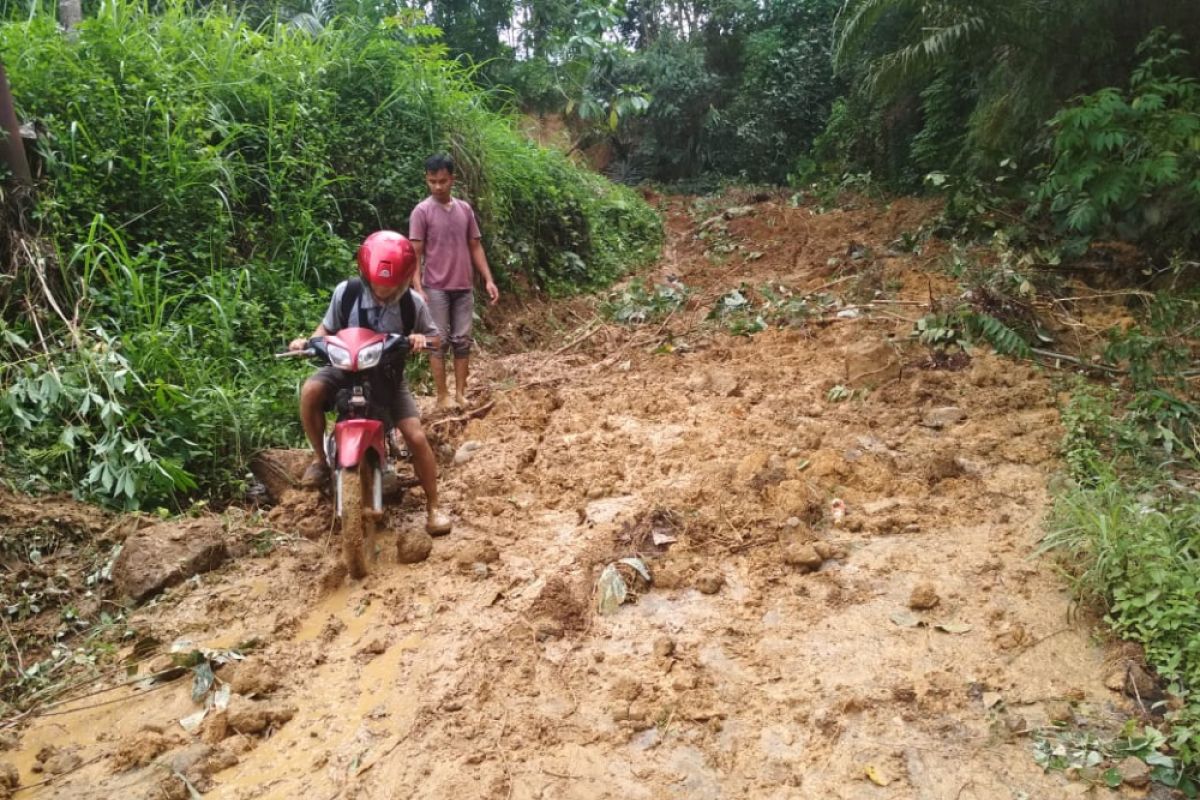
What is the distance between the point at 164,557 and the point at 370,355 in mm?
1225

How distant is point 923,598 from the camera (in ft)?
9.45

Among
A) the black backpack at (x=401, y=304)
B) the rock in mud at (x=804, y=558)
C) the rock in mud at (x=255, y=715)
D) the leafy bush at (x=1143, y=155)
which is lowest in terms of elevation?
the rock in mud at (x=255, y=715)

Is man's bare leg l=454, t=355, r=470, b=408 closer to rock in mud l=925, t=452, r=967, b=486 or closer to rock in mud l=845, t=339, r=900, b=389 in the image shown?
rock in mud l=845, t=339, r=900, b=389

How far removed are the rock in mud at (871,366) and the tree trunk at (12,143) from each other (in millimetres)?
5029

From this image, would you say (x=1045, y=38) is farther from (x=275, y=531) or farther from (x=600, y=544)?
(x=275, y=531)

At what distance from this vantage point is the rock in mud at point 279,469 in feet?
13.6

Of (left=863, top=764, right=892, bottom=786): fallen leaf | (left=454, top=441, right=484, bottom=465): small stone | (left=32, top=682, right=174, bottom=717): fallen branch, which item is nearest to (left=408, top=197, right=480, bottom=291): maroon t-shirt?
(left=454, top=441, right=484, bottom=465): small stone

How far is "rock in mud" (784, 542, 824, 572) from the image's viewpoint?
10.5ft

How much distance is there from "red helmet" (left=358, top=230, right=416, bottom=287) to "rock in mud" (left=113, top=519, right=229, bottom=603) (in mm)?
1345

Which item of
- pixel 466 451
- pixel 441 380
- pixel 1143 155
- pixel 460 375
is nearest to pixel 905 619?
pixel 466 451

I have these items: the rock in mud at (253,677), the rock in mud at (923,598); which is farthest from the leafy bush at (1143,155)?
the rock in mud at (253,677)

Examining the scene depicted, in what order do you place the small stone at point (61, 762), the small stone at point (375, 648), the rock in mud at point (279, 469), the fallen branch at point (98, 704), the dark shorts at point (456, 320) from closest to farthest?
the small stone at point (61, 762) → the fallen branch at point (98, 704) → the small stone at point (375, 648) → the rock in mud at point (279, 469) → the dark shorts at point (456, 320)

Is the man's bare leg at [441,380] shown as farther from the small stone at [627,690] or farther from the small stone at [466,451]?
the small stone at [627,690]

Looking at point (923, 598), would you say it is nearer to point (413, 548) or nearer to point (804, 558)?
point (804, 558)
